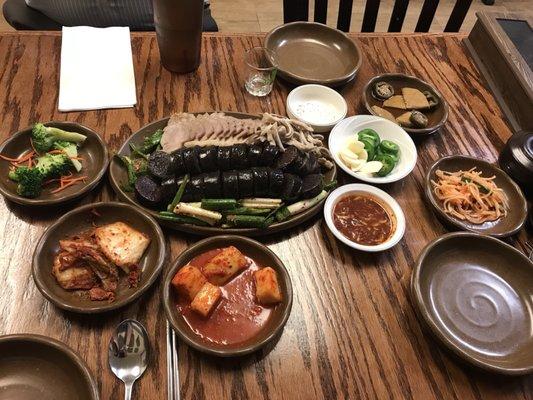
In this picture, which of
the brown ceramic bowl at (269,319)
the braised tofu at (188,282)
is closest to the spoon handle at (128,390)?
the brown ceramic bowl at (269,319)

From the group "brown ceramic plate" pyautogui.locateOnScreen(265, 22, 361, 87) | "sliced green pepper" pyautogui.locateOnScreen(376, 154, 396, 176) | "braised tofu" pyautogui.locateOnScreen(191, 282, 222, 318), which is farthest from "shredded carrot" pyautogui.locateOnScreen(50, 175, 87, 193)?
"sliced green pepper" pyautogui.locateOnScreen(376, 154, 396, 176)

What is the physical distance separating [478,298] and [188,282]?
119cm

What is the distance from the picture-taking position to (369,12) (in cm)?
328

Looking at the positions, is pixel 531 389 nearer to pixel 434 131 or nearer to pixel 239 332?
pixel 239 332

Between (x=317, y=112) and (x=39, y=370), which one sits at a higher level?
(x=39, y=370)

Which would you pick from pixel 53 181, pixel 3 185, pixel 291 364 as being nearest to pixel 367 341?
pixel 291 364

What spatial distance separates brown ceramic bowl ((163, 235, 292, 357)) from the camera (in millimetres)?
1448

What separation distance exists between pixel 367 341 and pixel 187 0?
1.86 metres

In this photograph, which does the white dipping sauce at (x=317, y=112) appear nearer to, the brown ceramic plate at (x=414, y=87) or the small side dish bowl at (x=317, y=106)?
the small side dish bowl at (x=317, y=106)

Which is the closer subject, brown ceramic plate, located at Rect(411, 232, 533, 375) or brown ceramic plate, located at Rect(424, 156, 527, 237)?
brown ceramic plate, located at Rect(411, 232, 533, 375)

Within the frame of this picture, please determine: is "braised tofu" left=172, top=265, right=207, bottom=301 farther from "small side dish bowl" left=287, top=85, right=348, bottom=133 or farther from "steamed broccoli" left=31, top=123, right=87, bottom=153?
"small side dish bowl" left=287, top=85, right=348, bottom=133

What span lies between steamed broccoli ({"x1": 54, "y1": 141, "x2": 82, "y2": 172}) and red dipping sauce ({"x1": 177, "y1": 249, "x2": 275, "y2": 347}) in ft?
2.61

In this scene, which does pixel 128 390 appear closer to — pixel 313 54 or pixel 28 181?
pixel 28 181

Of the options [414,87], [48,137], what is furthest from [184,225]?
[414,87]
